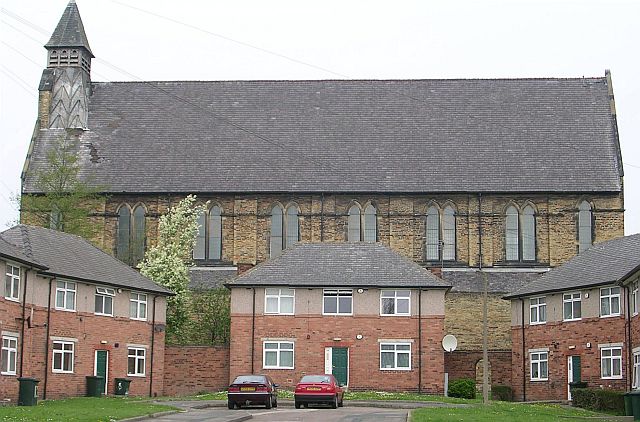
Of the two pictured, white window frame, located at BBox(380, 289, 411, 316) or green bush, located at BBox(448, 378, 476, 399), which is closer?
green bush, located at BBox(448, 378, 476, 399)

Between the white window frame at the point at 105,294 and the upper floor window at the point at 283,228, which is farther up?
the upper floor window at the point at 283,228

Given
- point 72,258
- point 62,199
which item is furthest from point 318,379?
point 62,199

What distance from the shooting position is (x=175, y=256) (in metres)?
64.0

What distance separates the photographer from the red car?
1638 inches

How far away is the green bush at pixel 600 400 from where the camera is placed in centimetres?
4103

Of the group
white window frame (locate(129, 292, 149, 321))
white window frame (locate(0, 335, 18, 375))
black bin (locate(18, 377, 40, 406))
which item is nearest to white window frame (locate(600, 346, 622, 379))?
white window frame (locate(129, 292, 149, 321))

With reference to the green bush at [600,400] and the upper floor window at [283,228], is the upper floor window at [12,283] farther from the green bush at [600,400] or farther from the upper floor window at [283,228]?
the upper floor window at [283,228]

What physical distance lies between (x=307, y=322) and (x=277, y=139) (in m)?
18.5

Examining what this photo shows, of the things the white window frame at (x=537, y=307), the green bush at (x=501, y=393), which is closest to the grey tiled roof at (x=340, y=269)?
the white window frame at (x=537, y=307)

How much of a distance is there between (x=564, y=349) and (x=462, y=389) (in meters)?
5.07

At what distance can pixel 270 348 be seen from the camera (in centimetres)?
5438

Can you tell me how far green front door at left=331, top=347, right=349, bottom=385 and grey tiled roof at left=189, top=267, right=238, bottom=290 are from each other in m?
11.9

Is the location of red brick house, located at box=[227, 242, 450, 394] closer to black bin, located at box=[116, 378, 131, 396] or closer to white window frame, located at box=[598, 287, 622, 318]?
black bin, located at box=[116, 378, 131, 396]

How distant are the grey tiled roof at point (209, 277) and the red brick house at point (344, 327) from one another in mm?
9502
